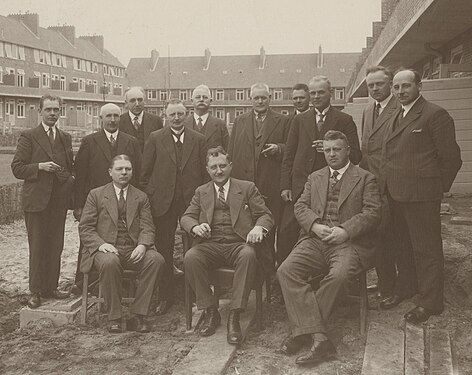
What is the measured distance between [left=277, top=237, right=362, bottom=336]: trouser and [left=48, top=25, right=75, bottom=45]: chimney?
53.0m

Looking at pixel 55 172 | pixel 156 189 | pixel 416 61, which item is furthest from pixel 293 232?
pixel 416 61

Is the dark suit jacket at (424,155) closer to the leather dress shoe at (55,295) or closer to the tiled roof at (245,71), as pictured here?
the leather dress shoe at (55,295)

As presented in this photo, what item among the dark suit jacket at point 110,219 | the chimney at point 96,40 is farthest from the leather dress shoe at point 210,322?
the chimney at point 96,40

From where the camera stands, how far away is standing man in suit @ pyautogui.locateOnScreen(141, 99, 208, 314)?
5605mm

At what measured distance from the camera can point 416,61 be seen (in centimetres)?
1401

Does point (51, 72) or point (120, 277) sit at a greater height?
point (51, 72)

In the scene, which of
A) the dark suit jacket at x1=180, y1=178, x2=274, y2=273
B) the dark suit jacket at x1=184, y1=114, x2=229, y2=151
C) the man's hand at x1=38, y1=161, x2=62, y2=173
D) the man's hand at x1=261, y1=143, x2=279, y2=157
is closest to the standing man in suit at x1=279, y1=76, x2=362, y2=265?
the man's hand at x1=261, y1=143, x2=279, y2=157

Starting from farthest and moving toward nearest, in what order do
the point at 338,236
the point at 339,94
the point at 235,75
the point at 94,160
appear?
the point at 235,75
the point at 339,94
the point at 94,160
the point at 338,236

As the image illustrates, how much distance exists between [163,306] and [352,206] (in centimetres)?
214

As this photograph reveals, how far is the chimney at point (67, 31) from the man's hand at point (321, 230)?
52.9 metres

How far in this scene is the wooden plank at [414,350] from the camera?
3.99 metres

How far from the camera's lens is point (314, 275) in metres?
4.68

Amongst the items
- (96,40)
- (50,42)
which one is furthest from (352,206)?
(96,40)

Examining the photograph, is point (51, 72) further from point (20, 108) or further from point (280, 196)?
point (280, 196)
